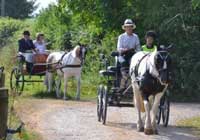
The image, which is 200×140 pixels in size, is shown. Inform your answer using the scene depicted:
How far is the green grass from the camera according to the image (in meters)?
12.8

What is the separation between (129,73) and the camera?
13180 millimetres

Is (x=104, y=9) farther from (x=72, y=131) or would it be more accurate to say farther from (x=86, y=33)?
(x=72, y=131)

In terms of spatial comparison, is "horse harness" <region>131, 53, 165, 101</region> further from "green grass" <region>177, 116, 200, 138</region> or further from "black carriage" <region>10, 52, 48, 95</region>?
"black carriage" <region>10, 52, 48, 95</region>

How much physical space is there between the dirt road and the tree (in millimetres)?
49910

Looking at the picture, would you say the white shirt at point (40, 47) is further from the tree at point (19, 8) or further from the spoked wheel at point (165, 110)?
the tree at point (19, 8)

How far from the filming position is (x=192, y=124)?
14.0m

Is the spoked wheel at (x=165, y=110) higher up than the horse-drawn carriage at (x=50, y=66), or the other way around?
the horse-drawn carriage at (x=50, y=66)

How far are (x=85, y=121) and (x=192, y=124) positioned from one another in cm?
244

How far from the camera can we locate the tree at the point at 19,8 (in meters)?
67.0

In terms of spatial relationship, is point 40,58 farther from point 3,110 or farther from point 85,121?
point 3,110

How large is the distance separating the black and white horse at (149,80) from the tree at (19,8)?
55.5 meters

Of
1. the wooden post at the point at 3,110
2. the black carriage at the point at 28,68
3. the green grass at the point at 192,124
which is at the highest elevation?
the black carriage at the point at 28,68

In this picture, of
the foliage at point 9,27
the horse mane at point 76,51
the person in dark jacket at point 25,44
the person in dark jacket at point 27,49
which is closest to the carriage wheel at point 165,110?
the horse mane at point 76,51

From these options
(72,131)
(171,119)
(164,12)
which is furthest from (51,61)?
(72,131)
